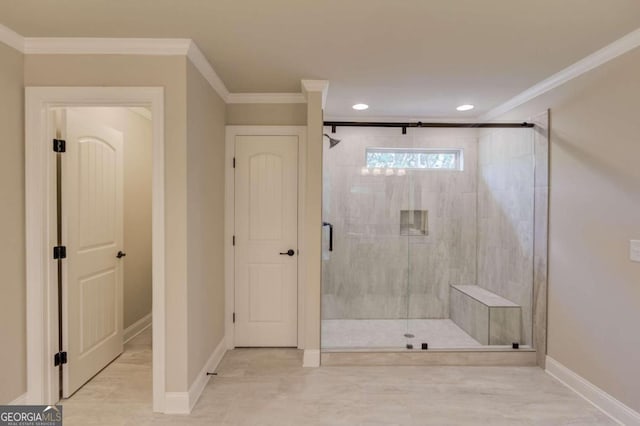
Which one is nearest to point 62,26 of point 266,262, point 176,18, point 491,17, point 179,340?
point 176,18

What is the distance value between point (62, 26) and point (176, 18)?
745 mm

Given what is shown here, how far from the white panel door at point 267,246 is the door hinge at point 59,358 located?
1.39m

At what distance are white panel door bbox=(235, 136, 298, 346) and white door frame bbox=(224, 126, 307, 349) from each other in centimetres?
4

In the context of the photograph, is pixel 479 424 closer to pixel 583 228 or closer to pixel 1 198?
pixel 583 228

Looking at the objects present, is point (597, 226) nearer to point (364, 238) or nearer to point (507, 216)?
point (507, 216)

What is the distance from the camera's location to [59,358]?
2.36 m

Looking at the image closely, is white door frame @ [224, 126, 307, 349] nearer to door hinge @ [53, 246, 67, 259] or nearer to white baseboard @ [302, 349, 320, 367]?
white baseboard @ [302, 349, 320, 367]

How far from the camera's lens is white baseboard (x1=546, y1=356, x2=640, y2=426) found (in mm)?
2158

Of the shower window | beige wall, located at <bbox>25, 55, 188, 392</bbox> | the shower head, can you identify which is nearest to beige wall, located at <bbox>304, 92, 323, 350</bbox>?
the shower head

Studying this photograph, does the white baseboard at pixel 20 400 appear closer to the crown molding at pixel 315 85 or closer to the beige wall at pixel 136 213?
the beige wall at pixel 136 213

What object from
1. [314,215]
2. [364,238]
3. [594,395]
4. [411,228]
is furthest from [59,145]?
[594,395]

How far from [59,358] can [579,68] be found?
175 inches

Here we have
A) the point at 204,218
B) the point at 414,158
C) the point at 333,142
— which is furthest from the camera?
the point at 414,158

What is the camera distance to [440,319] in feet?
13.2
